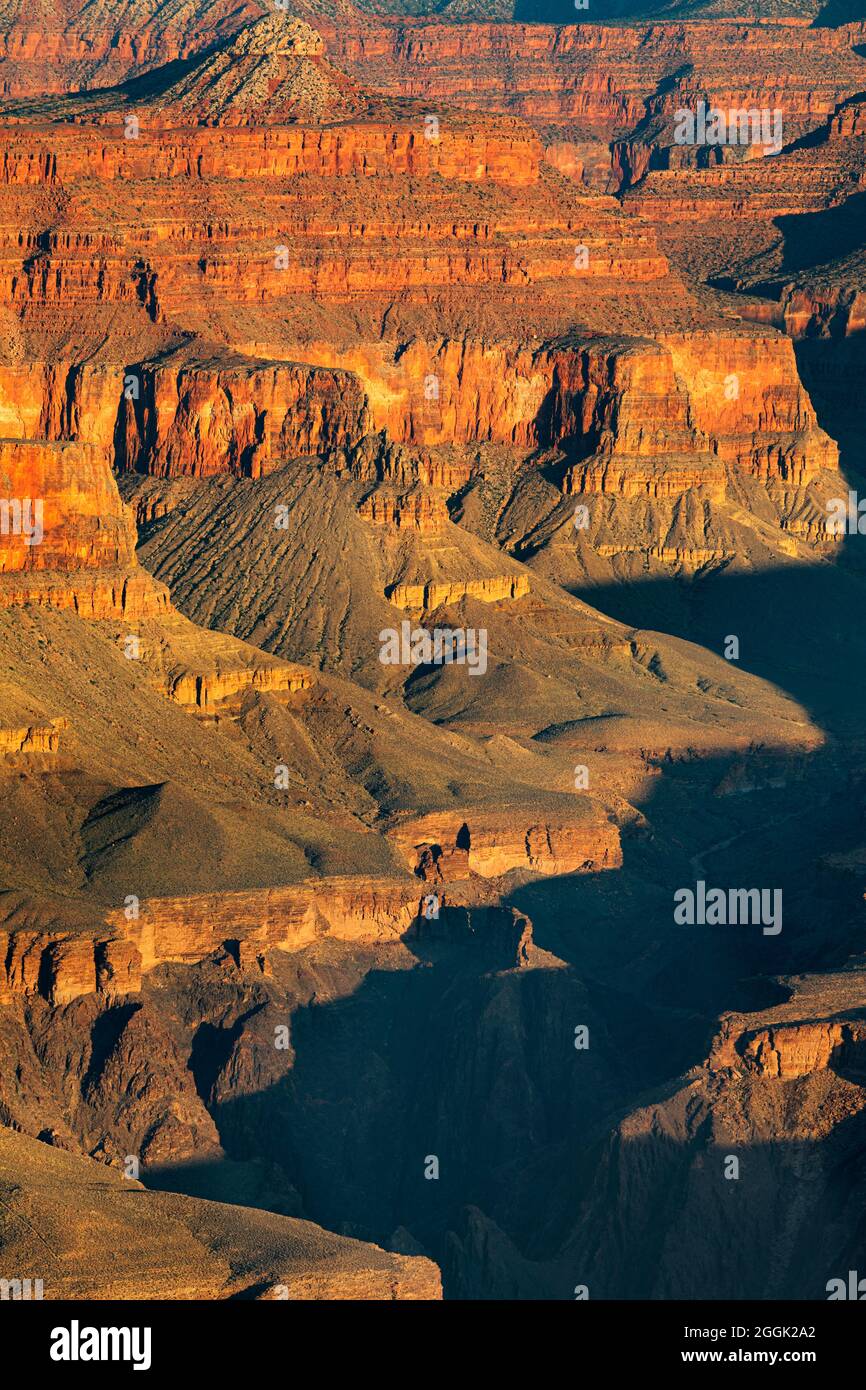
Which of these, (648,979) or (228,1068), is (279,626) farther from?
(228,1068)

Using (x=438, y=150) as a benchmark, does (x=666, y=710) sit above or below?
below

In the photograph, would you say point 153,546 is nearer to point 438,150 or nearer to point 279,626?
point 279,626

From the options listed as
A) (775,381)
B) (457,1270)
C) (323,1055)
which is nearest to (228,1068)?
(323,1055)

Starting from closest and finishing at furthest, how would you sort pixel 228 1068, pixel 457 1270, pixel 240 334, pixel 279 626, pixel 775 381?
pixel 457 1270 < pixel 228 1068 < pixel 279 626 < pixel 240 334 < pixel 775 381

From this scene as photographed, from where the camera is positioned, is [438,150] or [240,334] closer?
[240,334]

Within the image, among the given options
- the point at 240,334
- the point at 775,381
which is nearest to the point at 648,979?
the point at 240,334

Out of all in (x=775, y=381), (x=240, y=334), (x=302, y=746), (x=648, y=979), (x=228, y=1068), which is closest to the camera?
(x=228, y=1068)
